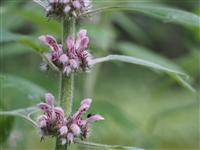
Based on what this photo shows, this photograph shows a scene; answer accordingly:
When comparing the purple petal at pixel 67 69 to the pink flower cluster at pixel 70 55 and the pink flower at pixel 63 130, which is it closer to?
the pink flower cluster at pixel 70 55

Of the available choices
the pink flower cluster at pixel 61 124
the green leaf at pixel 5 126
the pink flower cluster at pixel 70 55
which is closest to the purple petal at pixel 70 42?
the pink flower cluster at pixel 70 55

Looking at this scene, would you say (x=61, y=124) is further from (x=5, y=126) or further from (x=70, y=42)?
(x=5, y=126)

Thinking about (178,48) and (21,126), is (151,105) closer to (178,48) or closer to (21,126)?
(21,126)

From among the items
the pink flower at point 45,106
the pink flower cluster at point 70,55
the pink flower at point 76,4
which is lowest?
the pink flower at point 45,106

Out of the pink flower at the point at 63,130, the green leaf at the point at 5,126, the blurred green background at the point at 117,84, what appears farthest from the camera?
the blurred green background at the point at 117,84

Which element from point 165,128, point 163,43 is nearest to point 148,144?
point 165,128
